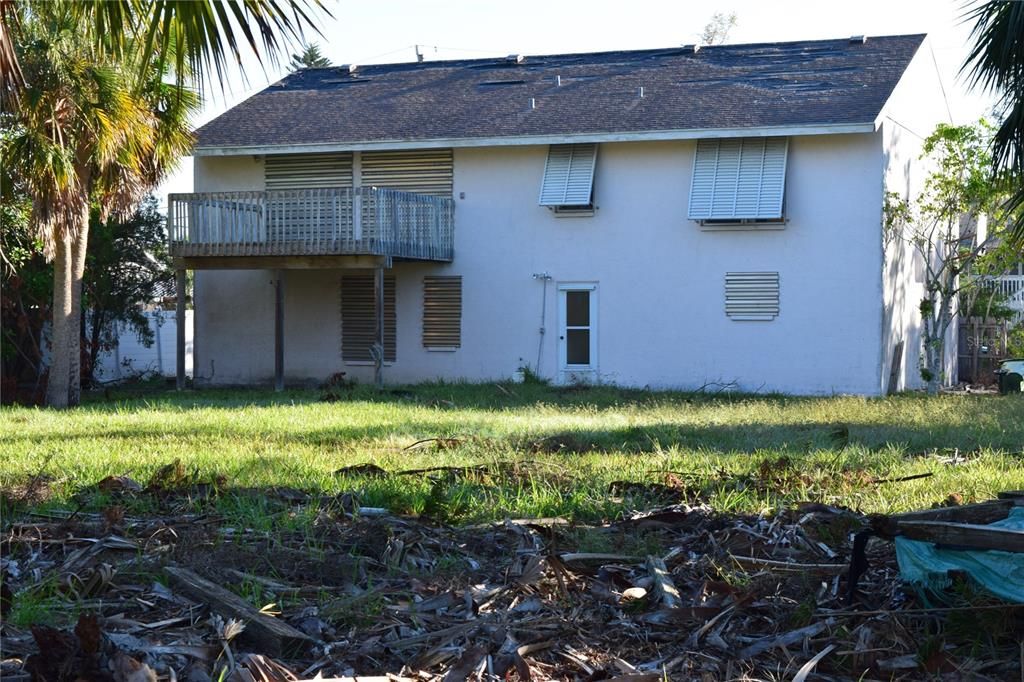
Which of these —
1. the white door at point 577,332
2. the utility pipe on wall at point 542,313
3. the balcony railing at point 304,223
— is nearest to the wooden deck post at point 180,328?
the balcony railing at point 304,223

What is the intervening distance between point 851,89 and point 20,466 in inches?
696

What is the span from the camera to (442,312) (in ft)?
83.8

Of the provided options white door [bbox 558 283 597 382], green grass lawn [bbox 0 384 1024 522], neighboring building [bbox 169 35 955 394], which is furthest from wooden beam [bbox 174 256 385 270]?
green grass lawn [bbox 0 384 1024 522]

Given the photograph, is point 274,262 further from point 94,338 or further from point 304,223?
point 94,338

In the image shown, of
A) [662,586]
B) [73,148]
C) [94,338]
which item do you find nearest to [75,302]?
[73,148]

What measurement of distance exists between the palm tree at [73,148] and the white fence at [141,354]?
22.2ft

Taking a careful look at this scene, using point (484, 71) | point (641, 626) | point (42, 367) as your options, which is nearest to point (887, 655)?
point (641, 626)

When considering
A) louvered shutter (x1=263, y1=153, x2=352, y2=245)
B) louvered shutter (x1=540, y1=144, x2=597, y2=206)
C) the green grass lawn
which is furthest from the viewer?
louvered shutter (x1=540, y1=144, x2=597, y2=206)

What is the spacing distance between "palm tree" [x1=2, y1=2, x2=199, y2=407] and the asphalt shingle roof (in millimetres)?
5118

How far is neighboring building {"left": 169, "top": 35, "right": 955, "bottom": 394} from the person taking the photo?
22.9 metres

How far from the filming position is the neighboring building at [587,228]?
75.3ft

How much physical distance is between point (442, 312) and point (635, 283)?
4.10m

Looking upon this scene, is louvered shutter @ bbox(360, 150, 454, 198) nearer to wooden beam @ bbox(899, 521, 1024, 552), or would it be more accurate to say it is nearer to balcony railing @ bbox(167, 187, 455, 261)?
balcony railing @ bbox(167, 187, 455, 261)

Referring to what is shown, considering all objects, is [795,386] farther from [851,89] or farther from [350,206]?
[350,206]
